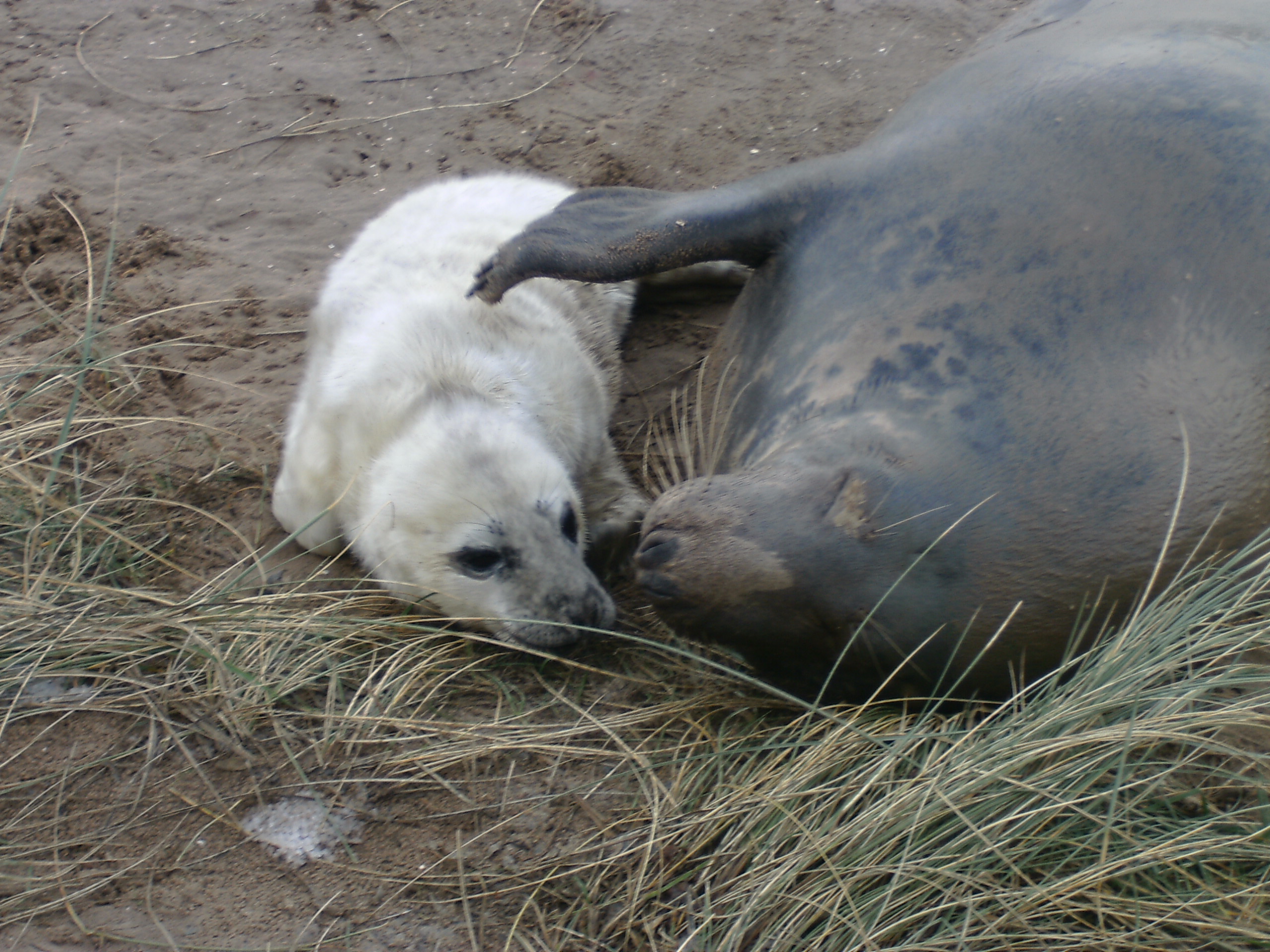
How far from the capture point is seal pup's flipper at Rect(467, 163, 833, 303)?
2352 millimetres

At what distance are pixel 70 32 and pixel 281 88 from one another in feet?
3.65

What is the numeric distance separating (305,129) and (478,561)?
248 centimetres

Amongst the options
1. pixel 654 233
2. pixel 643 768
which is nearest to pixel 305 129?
pixel 654 233

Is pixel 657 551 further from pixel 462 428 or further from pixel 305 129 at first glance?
pixel 305 129

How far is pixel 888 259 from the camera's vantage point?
2123 mm

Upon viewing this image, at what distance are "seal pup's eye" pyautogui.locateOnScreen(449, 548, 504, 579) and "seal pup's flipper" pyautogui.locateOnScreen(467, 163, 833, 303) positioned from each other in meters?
0.70

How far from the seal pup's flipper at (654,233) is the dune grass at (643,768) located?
873mm

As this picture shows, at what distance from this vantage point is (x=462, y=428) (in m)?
2.36

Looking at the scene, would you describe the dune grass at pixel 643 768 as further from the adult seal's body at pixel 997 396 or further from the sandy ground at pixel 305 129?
the sandy ground at pixel 305 129

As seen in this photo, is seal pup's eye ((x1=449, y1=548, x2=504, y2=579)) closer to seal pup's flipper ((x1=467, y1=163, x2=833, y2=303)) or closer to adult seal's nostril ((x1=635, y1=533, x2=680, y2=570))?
adult seal's nostril ((x1=635, y1=533, x2=680, y2=570))

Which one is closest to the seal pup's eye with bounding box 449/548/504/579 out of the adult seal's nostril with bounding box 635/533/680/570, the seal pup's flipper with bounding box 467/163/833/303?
the adult seal's nostril with bounding box 635/533/680/570

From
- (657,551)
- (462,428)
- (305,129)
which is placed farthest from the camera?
(305,129)

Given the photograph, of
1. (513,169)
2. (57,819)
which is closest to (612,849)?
(57,819)

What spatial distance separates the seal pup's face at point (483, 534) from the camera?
2.23 metres
